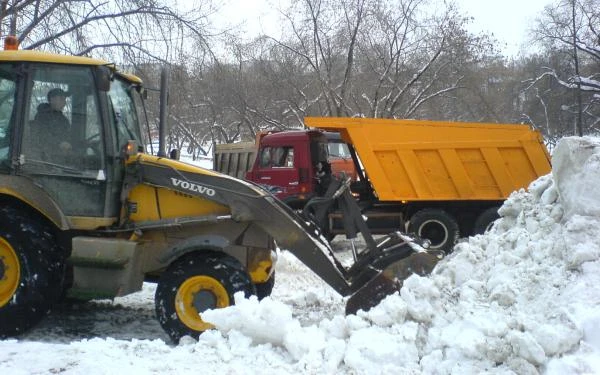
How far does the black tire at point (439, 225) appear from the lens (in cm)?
1064

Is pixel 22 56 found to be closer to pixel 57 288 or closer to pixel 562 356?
pixel 57 288

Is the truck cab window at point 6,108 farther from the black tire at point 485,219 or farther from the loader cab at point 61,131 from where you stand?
the black tire at point 485,219

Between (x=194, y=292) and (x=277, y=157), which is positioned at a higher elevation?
(x=277, y=157)

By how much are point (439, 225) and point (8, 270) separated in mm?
7554

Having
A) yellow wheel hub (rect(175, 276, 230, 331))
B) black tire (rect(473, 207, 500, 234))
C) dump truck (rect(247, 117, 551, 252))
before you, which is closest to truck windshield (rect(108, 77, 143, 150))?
yellow wheel hub (rect(175, 276, 230, 331))

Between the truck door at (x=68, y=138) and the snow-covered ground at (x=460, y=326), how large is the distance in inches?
54.1

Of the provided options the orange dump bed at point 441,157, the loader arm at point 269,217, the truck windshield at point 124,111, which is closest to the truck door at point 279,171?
the orange dump bed at point 441,157

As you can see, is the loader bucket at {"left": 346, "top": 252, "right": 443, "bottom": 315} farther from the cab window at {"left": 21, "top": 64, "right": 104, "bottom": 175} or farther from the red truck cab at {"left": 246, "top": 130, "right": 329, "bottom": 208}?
the red truck cab at {"left": 246, "top": 130, "right": 329, "bottom": 208}

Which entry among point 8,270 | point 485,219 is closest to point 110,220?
point 8,270

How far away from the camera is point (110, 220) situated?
18.0 feet

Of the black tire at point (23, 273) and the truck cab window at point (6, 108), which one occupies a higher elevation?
the truck cab window at point (6, 108)

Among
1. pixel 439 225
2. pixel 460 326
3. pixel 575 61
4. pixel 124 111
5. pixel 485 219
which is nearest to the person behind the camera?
pixel 460 326

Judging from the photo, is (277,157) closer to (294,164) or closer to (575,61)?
(294,164)

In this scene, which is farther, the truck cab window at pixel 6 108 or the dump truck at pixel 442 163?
the dump truck at pixel 442 163
